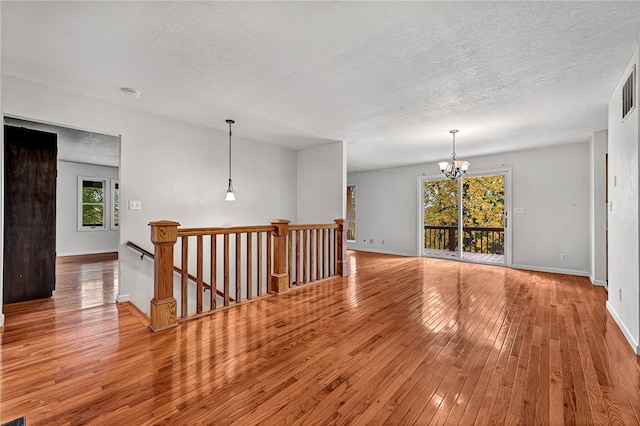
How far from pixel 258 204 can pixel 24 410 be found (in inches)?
155

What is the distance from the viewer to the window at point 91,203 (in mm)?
7436

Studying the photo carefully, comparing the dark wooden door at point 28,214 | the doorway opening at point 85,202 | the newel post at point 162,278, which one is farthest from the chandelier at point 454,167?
the doorway opening at point 85,202

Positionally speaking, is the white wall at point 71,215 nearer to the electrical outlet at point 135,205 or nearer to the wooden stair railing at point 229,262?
the wooden stair railing at point 229,262

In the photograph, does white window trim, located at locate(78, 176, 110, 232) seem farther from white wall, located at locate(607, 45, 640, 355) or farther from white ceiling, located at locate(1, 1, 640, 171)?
white wall, located at locate(607, 45, 640, 355)

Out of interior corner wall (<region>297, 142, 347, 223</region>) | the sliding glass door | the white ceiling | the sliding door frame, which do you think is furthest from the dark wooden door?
the sliding glass door

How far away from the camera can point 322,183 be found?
5.39 meters

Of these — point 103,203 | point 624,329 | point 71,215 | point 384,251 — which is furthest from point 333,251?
point 71,215

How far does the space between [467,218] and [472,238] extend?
600 mm

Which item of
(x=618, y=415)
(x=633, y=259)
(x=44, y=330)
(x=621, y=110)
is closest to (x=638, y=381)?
(x=618, y=415)

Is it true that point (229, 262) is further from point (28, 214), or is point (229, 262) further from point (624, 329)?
point (624, 329)

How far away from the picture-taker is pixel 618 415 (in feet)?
5.11

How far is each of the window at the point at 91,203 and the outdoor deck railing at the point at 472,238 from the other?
28.9 feet

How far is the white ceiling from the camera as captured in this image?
1.89m

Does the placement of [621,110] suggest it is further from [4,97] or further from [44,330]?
[4,97]
